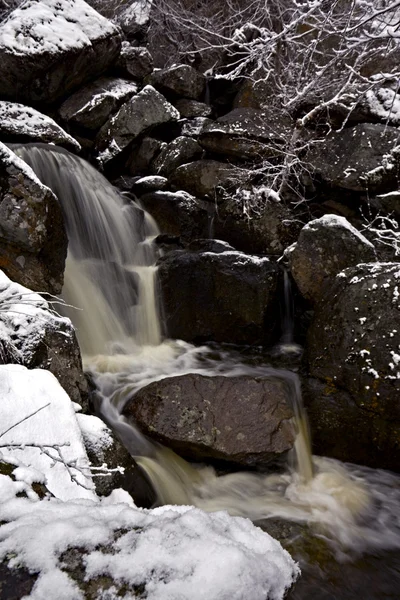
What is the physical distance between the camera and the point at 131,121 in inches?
349

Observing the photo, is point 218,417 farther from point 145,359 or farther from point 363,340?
point 145,359

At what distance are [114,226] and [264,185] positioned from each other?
9.54 ft

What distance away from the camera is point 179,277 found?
6.19 m

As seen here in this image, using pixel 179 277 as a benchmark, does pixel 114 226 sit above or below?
above

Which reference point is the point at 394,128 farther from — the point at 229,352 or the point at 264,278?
the point at 229,352

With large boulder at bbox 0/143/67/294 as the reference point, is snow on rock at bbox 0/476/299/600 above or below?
below

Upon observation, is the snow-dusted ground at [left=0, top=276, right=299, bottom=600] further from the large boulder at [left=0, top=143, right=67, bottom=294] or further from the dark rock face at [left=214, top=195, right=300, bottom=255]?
the dark rock face at [left=214, top=195, right=300, bottom=255]

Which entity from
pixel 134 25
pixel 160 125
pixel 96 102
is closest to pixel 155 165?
pixel 160 125

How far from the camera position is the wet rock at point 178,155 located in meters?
8.70

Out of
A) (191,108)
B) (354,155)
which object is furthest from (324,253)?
(191,108)

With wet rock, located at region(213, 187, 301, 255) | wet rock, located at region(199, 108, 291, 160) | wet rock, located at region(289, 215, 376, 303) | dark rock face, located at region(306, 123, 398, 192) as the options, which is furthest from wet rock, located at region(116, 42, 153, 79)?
wet rock, located at region(289, 215, 376, 303)

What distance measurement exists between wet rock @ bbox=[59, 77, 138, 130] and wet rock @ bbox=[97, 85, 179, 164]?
22 cm

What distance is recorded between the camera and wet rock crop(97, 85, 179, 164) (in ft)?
28.7

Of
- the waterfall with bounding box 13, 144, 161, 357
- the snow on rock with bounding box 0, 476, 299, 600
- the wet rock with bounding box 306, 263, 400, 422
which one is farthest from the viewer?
the waterfall with bounding box 13, 144, 161, 357
